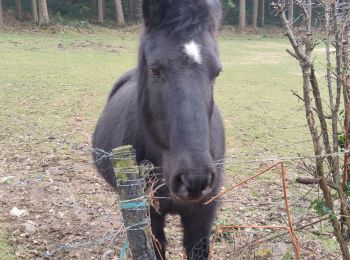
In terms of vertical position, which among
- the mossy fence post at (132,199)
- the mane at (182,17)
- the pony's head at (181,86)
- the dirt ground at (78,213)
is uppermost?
the mane at (182,17)

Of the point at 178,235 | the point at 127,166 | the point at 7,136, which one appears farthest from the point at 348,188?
the point at 7,136

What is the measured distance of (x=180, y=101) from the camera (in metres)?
2.26

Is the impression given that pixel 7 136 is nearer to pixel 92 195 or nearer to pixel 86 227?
pixel 92 195

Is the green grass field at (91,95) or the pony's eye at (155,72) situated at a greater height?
the pony's eye at (155,72)

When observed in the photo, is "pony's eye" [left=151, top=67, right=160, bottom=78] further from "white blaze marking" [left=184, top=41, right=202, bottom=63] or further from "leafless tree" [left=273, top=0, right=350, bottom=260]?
"leafless tree" [left=273, top=0, right=350, bottom=260]

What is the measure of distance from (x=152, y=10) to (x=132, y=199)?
1.22 meters

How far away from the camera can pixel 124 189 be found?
2105mm

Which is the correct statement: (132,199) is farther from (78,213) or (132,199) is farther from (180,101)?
(78,213)

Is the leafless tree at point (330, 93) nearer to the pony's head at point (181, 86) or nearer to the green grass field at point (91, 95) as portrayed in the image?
the green grass field at point (91, 95)

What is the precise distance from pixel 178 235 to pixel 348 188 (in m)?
2.19

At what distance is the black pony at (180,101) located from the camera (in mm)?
2061

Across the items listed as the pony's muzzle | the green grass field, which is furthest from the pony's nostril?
the green grass field

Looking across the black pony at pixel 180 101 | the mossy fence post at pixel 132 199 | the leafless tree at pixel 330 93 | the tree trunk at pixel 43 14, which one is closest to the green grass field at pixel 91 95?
the leafless tree at pixel 330 93

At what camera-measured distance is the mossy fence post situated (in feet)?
6.89
